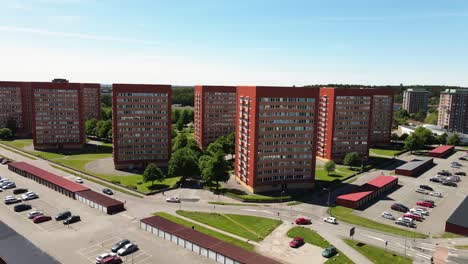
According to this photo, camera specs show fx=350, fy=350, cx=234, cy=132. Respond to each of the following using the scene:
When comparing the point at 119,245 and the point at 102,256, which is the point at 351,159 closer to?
the point at 119,245

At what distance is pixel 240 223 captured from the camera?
80500 millimetres

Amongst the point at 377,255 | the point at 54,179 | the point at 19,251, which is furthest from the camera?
the point at 54,179

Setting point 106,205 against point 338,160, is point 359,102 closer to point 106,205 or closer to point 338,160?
point 338,160

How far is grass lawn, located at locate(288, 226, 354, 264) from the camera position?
64.4 m

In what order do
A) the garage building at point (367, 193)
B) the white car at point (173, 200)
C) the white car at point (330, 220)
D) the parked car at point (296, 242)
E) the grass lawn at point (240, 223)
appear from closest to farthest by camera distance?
the parked car at point (296, 242) < the grass lawn at point (240, 223) < the white car at point (330, 220) < the garage building at point (367, 193) < the white car at point (173, 200)

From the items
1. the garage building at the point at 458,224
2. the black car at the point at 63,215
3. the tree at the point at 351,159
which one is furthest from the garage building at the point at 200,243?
the tree at the point at 351,159

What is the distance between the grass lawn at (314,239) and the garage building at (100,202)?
42719 mm

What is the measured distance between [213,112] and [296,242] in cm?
10967

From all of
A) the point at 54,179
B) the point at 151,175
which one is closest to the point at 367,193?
the point at 151,175

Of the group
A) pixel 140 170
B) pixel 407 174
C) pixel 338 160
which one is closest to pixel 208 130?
pixel 140 170

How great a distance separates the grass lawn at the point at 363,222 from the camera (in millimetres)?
76975

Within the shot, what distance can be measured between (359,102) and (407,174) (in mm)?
35697

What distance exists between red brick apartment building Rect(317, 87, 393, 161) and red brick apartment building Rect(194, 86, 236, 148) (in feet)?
157

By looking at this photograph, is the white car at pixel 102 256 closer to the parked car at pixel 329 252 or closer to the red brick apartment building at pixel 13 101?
the parked car at pixel 329 252
